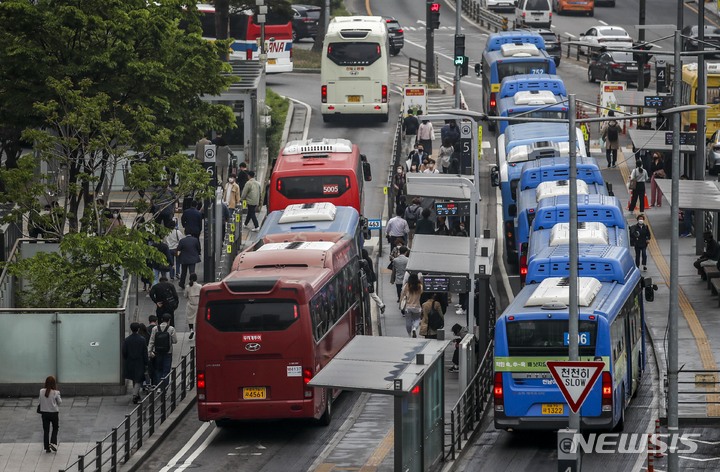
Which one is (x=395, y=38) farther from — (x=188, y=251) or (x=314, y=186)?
(x=188, y=251)

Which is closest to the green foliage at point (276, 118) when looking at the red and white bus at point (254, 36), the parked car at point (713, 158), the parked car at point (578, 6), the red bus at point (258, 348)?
the red and white bus at point (254, 36)

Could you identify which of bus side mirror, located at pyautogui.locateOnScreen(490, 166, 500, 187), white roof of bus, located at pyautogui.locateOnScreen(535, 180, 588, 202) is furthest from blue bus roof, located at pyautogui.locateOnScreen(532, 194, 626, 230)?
bus side mirror, located at pyautogui.locateOnScreen(490, 166, 500, 187)

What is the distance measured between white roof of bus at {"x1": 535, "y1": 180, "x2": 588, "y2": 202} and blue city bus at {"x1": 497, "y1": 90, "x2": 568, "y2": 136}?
10946 mm

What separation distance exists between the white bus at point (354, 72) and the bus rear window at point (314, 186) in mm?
16648

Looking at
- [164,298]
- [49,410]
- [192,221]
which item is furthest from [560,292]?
[192,221]

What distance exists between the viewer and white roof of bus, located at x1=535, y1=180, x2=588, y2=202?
1624 inches

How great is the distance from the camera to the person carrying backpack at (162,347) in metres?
33.2

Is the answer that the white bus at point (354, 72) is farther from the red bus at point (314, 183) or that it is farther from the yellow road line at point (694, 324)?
the red bus at point (314, 183)

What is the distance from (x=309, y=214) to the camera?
126ft

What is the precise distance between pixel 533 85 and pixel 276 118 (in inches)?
399

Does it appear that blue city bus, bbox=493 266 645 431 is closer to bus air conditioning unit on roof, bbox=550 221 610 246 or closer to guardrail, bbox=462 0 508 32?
bus air conditioning unit on roof, bbox=550 221 610 246

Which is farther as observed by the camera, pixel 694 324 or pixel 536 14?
pixel 536 14

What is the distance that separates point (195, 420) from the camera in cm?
3259

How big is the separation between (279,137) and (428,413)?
109ft
